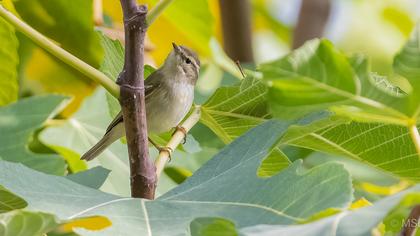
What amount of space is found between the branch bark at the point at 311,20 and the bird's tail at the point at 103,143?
1.25 meters

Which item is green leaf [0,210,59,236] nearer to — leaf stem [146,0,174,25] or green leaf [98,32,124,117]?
leaf stem [146,0,174,25]

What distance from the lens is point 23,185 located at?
4.79 feet

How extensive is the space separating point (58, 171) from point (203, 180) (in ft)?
2.16

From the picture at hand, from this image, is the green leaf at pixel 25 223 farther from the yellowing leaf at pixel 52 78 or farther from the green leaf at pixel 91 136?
the yellowing leaf at pixel 52 78

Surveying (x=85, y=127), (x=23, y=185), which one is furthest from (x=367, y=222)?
(x=85, y=127)

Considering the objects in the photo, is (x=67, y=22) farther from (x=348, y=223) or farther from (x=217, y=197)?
(x=348, y=223)

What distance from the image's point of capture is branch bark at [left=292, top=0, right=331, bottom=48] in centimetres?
351

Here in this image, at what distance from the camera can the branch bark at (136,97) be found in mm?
1534

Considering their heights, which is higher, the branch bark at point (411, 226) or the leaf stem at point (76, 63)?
the leaf stem at point (76, 63)

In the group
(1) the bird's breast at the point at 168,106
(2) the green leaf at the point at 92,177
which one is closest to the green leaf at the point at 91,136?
(1) the bird's breast at the point at 168,106

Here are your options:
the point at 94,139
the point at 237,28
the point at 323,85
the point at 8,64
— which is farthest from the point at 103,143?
the point at 323,85

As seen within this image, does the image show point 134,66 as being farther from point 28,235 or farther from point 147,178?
point 28,235

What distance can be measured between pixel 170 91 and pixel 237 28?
0.50 meters

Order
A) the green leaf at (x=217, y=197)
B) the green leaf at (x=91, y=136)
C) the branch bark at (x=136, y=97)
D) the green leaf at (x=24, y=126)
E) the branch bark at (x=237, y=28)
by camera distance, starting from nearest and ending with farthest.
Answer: the green leaf at (x=217, y=197) < the branch bark at (x=136, y=97) < the green leaf at (x=24, y=126) < the green leaf at (x=91, y=136) < the branch bark at (x=237, y=28)
